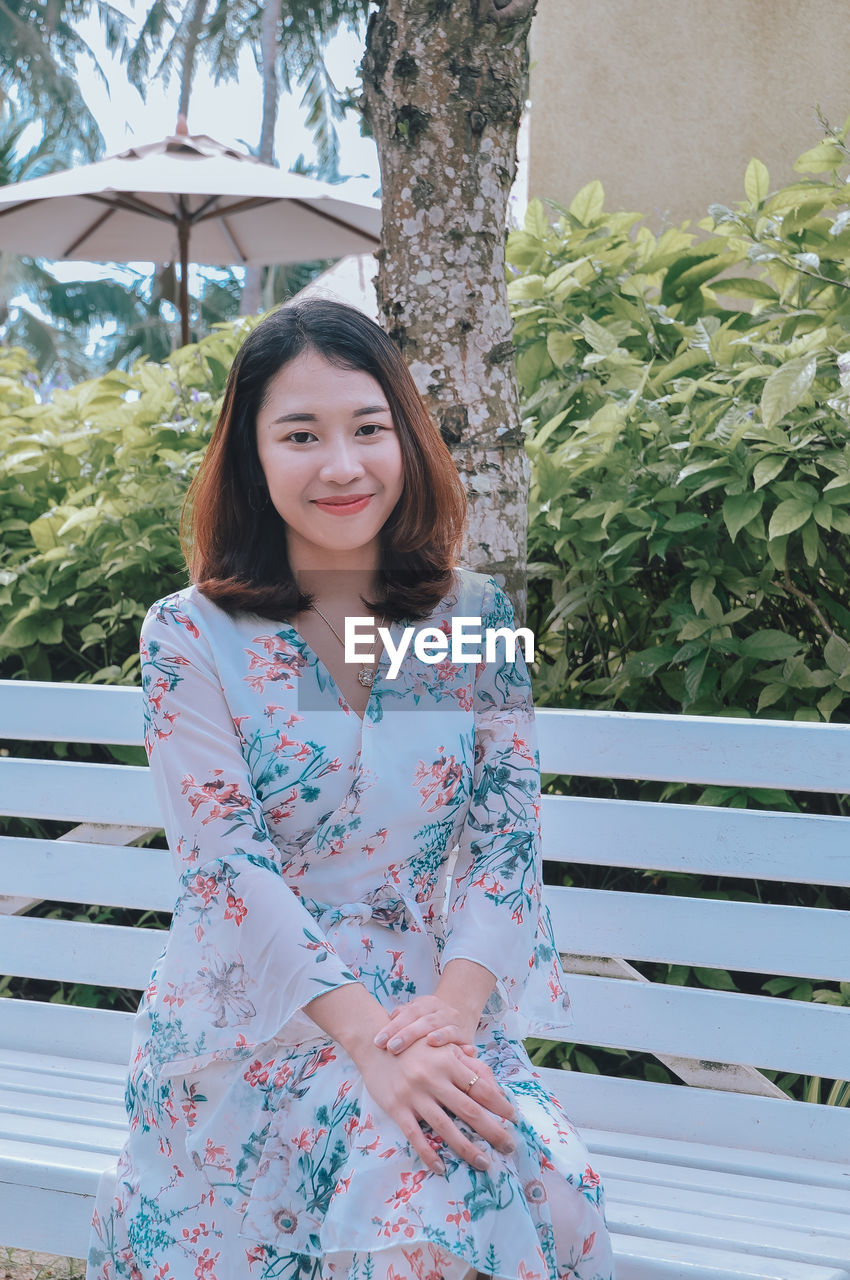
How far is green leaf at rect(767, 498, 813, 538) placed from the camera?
2336 mm

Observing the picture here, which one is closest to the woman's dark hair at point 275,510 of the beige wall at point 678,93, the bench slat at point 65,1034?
the bench slat at point 65,1034

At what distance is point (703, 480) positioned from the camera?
247cm

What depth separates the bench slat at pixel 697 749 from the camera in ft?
6.85

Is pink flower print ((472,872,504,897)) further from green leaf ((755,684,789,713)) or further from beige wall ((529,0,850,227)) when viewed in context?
beige wall ((529,0,850,227))

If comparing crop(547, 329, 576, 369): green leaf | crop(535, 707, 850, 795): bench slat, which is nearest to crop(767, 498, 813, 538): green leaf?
crop(535, 707, 850, 795): bench slat

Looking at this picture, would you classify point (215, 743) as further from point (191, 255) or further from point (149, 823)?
point (191, 255)

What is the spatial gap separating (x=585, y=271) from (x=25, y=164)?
3612 centimetres

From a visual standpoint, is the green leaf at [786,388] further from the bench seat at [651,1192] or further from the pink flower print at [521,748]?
the bench seat at [651,1192]

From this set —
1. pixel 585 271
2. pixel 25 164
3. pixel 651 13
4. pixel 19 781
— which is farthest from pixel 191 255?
pixel 25 164

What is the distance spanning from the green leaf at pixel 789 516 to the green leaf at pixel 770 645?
0.61 ft

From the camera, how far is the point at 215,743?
179cm

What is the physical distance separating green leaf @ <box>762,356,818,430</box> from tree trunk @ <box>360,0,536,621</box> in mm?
458

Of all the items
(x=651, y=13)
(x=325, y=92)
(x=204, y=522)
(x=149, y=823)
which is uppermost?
(x=325, y=92)

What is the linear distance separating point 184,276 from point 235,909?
6.59 m
